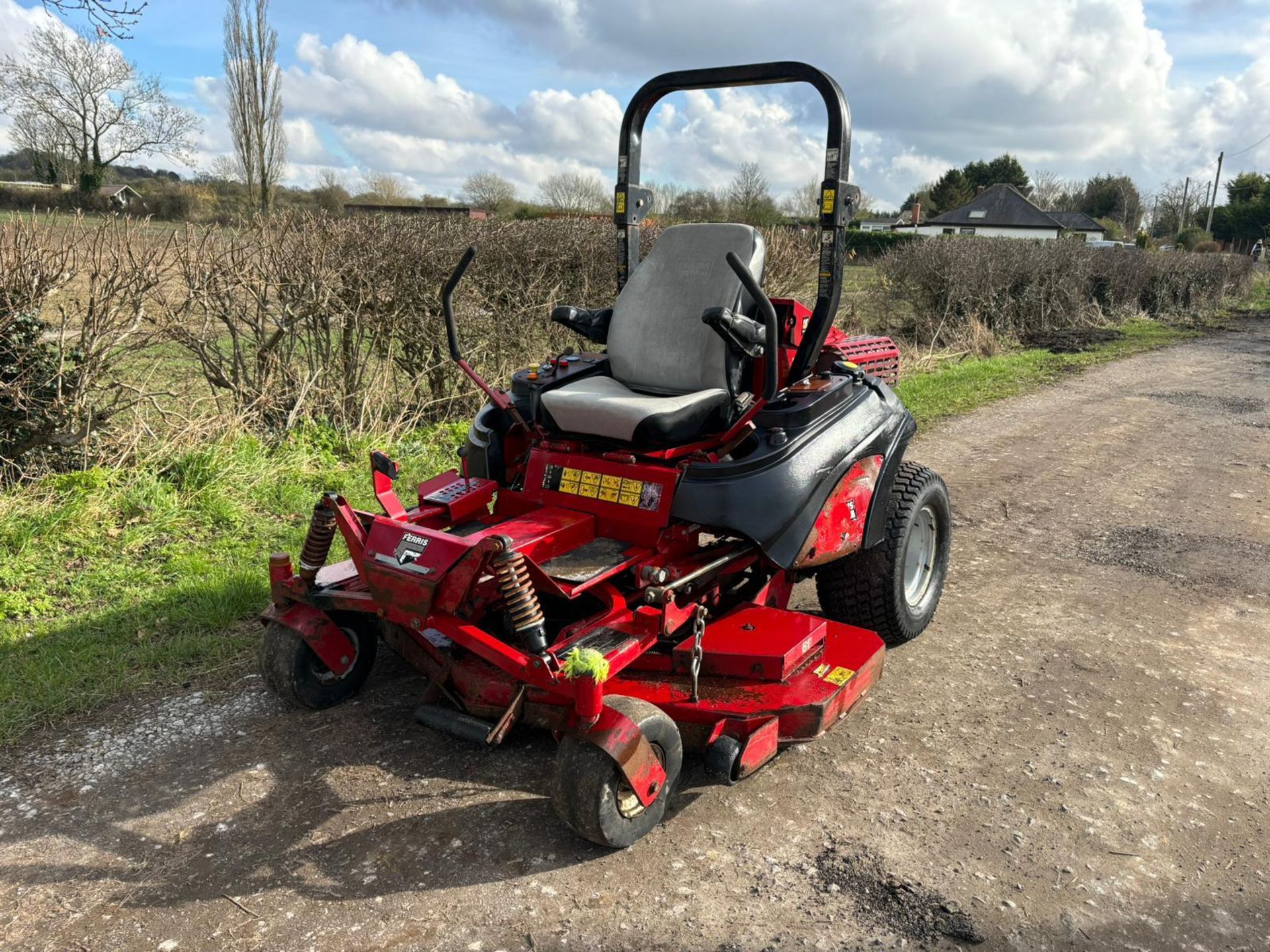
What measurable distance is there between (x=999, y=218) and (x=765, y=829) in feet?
209

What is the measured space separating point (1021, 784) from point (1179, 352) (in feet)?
45.6

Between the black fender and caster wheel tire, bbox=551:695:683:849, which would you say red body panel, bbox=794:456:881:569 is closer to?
the black fender

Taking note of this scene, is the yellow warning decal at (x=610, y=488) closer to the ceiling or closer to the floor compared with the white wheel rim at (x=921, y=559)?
closer to the ceiling

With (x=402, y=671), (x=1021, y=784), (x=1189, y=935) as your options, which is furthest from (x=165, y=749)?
(x=1189, y=935)

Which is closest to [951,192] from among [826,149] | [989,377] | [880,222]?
[880,222]

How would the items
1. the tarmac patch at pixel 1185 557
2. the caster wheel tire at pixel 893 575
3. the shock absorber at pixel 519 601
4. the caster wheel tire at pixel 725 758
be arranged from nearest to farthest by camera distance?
the shock absorber at pixel 519 601 < the caster wheel tire at pixel 725 758 < the caster wheel tire at pixel 893 575 < the tarmac patch at pixel 1185 557

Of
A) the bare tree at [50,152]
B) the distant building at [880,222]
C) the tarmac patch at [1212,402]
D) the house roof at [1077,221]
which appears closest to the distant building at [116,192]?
the bare tree at [50,152]

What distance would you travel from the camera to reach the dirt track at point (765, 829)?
2.39 metres

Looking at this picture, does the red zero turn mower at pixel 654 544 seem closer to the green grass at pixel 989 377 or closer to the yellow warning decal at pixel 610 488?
the yellow warning decal at pixel 610 488

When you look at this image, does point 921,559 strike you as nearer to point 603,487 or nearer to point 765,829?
Answer: point 603,487

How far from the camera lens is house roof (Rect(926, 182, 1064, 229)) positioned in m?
58.7

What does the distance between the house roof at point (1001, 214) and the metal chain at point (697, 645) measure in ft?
204

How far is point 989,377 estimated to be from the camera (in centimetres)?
1130

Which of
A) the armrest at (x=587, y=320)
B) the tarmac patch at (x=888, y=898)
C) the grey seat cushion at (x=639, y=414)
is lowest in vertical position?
the tarmac patch at (x=888, y=898)
